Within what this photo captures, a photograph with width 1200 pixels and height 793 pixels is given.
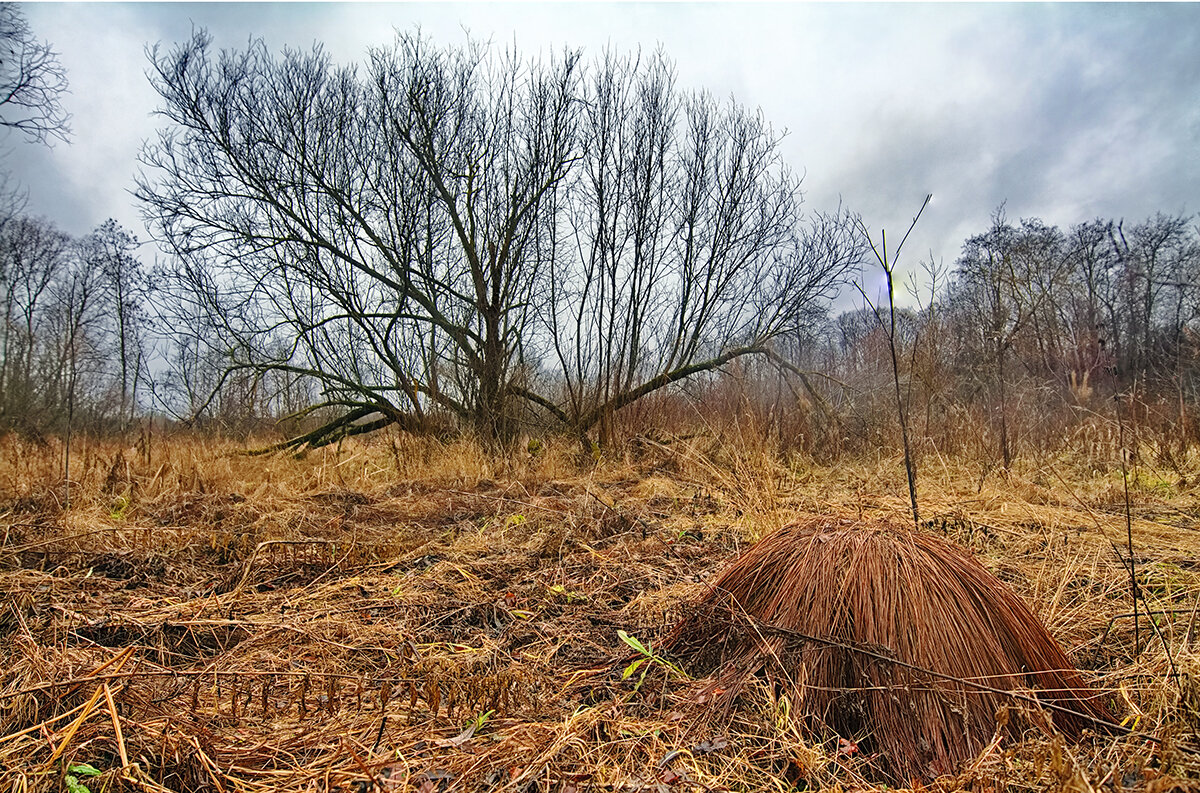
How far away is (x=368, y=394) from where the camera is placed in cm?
955

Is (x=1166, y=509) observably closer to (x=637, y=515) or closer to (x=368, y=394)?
(x=637, y=515)

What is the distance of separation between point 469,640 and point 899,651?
156 cm

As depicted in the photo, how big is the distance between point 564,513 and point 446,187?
7.56 m

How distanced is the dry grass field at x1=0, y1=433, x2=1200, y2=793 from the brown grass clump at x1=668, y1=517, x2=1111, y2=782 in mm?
68

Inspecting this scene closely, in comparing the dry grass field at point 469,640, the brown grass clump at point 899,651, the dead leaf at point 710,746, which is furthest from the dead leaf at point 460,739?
the brown grass clump at point 899,651

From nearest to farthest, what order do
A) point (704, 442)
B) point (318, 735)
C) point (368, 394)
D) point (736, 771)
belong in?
point (736, 771), point (318, 735), point (704, 442), point (368, 394)

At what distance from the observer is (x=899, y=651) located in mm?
1545

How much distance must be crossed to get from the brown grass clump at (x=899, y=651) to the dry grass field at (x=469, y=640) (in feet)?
0.22

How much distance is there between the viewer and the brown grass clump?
56.7 inches

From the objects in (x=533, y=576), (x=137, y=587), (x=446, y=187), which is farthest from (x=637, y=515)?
(x=446, y=187)

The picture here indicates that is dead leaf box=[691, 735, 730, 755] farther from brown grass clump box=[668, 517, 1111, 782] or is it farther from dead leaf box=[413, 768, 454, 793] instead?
dead leaf box=[413, 768, 454, 793]

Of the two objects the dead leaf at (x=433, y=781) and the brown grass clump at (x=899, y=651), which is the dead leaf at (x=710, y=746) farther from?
the dead leaf at (x=433, y=781)

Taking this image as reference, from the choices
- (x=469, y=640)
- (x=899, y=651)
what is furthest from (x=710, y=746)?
(x=469, y=640)

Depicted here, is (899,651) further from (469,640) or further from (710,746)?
(469,640)
